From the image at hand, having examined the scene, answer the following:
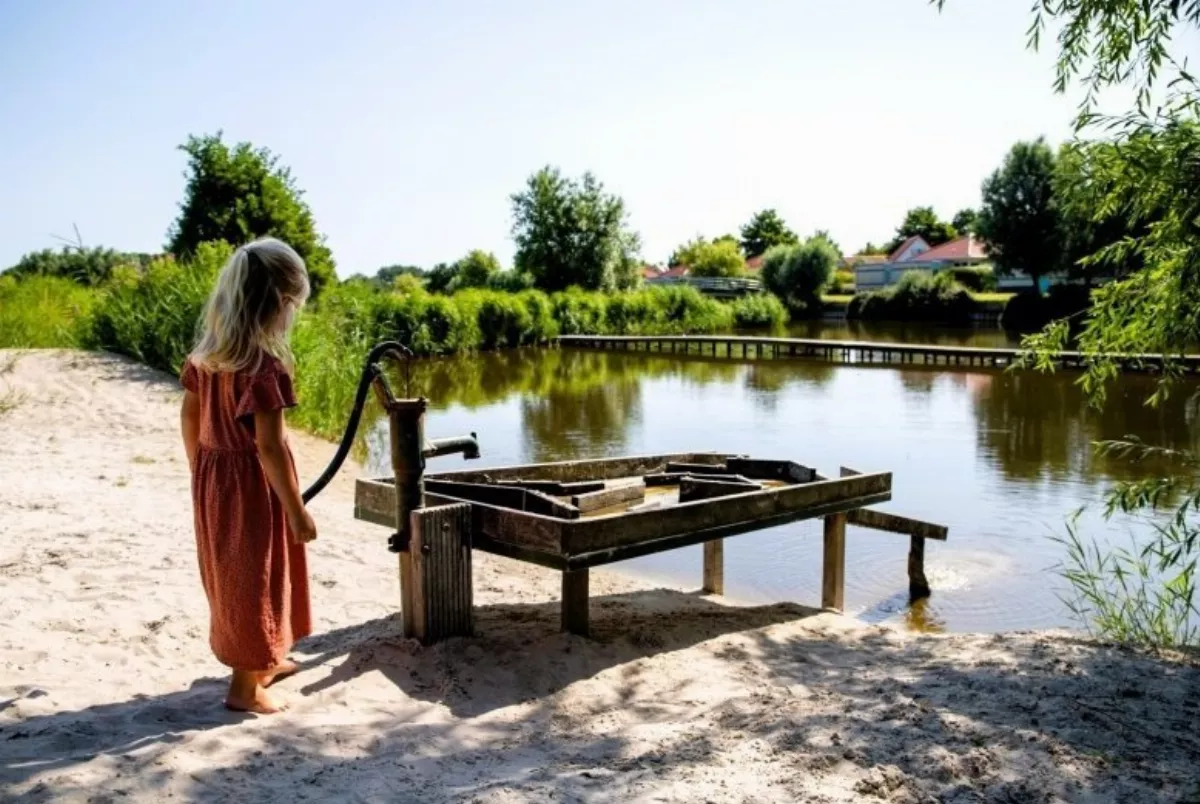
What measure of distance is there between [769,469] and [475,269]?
5931cm

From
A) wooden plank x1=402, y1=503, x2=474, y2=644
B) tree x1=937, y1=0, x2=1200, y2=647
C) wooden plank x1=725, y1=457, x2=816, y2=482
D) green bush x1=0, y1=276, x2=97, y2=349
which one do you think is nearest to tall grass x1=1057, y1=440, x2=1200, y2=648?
tree x1=937, y1=0, x2=1200, y2=647

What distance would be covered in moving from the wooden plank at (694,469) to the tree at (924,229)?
3587 inches

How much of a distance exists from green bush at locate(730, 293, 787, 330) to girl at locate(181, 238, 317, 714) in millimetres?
49062

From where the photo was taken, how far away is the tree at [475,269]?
64656mm

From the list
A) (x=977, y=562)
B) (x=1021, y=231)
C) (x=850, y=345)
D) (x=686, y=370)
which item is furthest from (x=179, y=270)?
(x=1021, y=231)

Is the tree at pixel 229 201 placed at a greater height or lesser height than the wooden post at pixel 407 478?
greater

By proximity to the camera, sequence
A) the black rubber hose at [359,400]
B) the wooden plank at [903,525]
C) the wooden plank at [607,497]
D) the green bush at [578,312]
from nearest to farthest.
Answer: the black rubber hose at [359,400], the wooden plank at [607,497], the wooden plank at [903,525], the green bush at [578,312]

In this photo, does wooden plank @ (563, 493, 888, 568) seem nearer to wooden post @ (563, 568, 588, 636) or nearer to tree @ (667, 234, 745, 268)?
wooden post @ (563, 568, 588, 636)

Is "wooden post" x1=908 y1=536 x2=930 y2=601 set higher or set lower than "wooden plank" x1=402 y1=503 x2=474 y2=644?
lower

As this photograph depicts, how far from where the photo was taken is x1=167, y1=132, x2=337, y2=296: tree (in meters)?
26.6

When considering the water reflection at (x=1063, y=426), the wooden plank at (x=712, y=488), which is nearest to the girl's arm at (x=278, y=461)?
the wooden plank at (x=712, y=488)

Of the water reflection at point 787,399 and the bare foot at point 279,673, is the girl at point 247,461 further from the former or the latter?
the water reflection at point 787,399

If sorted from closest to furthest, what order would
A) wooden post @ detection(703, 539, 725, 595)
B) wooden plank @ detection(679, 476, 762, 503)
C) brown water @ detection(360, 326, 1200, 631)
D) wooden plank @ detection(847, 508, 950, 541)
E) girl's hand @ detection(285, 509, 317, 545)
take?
girl's hand @ detection(285, 509, 317, 545), wooden plank @ detection(679, 476, 762, 503), wooden post @ detection(703, 539, 725, 595), wooden plank @ detection(847, 508, 950, 541), brown water @ detection(360, 326, 1200, 631)

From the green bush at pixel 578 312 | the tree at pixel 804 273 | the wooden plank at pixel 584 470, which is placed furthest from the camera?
the tree at pixel 804 273
